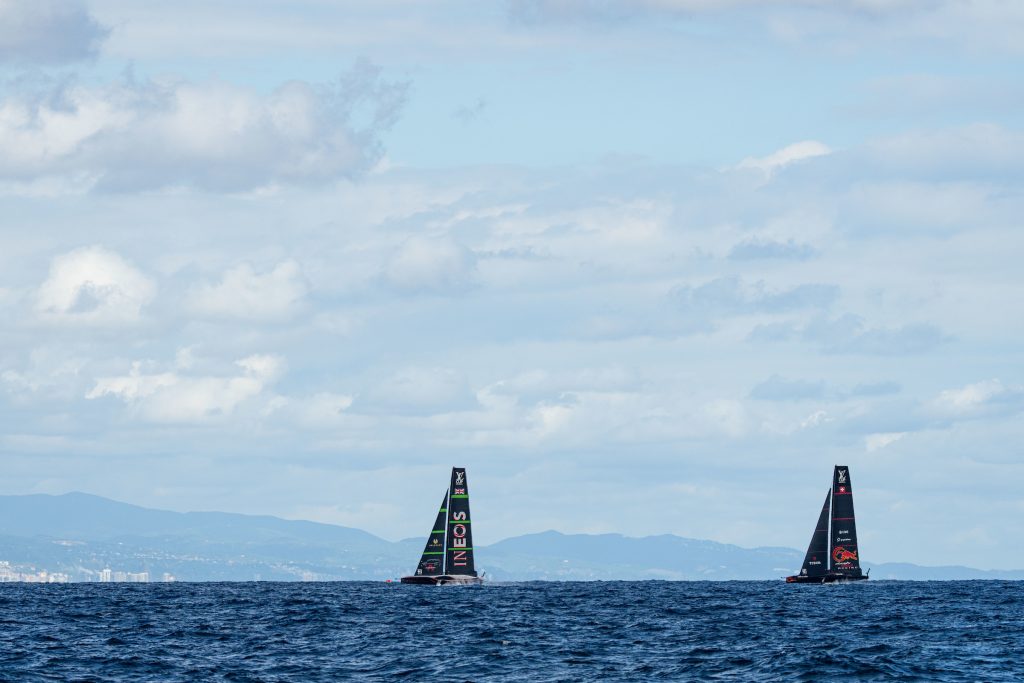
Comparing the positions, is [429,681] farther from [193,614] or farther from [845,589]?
[845,589]

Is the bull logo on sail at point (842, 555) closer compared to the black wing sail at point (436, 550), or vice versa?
the black wing sail at point (436, 550)

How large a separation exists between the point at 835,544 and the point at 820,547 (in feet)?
5.96

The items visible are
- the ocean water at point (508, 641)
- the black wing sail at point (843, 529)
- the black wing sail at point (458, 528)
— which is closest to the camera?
the ocean water at point (508, 641)

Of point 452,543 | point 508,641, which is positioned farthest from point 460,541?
point 508,641

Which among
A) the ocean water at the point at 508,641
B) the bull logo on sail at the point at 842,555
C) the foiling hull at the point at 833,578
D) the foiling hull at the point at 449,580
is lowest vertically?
the ocean water at the point at 508,641

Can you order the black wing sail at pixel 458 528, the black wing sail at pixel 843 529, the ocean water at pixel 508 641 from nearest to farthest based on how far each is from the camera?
the ocean water at pixel 508 641
the black wing sail at pixel 458 528
the black wing sail at pixel 843 529

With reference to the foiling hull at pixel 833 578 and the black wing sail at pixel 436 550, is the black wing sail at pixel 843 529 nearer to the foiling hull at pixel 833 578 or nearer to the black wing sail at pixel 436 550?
the foiling hull at pixel 833 578

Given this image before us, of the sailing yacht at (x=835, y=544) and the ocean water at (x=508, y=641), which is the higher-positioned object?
the sailing yacht at (x=835, y=544)

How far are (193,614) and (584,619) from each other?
1160 inches

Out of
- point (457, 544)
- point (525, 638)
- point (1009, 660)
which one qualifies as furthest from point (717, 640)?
point (457, 544)

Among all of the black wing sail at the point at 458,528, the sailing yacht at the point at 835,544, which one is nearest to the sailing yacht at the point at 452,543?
the black wing sail at the point at 458,528

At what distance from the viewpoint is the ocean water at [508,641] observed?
235ft

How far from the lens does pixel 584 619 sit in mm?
113375

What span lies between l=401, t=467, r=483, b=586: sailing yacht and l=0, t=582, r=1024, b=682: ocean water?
93.4 feet
